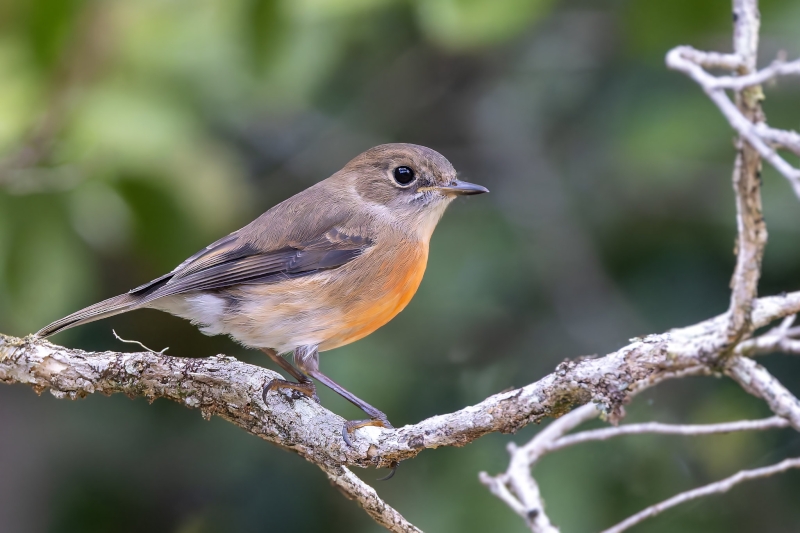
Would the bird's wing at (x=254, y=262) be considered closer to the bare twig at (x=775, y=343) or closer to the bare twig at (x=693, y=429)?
the bare twig at (x=693, y=429)

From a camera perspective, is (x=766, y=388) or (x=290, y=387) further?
(x=290, y=387)

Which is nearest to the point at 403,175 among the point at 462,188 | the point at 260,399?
the point at 462,188

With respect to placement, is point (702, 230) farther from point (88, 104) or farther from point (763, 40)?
point (88, 104)

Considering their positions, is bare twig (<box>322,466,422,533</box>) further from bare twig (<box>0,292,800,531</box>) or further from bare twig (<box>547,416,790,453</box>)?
bare twig (<box>547,416,790,453</box>)

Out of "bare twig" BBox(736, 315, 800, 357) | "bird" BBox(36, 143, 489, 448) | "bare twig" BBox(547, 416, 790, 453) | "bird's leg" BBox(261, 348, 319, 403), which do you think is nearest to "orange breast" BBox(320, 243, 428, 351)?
"bird" BBox(36, 143, 489, 448)

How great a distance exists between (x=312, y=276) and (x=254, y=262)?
28 centimetres

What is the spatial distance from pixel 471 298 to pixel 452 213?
76cm

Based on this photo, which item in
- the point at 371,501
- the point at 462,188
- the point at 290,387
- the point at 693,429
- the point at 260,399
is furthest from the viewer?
the point at 462,188

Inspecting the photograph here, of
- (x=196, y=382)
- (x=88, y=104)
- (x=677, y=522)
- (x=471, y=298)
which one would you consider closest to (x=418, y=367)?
(x=471, y=298)

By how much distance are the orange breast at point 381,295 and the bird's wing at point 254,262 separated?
180 millimetres

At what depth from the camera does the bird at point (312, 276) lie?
3.65 m

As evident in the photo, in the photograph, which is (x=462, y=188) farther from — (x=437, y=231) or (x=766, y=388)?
(x=766, y=388)

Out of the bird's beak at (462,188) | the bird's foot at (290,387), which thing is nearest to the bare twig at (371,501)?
the bird's foot at (290,387)

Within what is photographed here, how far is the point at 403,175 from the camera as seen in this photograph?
4340 mm
